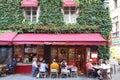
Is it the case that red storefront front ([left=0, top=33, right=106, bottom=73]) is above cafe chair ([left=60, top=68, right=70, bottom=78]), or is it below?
above

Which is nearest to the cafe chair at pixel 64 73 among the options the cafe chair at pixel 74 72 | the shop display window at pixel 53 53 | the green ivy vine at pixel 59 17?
the cafe chair at pixel 74 72

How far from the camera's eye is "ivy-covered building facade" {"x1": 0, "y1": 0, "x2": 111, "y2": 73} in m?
27.6

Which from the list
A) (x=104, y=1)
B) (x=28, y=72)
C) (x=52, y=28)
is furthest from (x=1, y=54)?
(x=104, y=1)

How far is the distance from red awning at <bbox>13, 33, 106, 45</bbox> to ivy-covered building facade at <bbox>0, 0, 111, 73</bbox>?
0.42 meters

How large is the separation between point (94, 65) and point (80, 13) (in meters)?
4.94

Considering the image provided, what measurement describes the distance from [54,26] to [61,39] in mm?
2487

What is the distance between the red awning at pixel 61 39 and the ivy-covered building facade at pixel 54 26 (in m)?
0.42

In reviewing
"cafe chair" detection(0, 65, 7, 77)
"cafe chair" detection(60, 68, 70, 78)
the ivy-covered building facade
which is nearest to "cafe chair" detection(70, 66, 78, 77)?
"cafe chair" detection(60, 68, 70, 78)

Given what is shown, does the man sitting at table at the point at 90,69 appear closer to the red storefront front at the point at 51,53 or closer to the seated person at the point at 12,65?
the red storefront front at the point at 51,53

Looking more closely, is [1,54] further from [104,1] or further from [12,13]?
[104,1]

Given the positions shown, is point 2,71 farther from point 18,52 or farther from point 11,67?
point 18,52

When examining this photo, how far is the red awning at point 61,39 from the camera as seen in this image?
25.4 m

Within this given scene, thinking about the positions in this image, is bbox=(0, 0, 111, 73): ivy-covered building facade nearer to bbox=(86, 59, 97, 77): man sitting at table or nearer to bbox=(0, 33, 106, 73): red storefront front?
bbox=(0, 33, 106, 73): red storefront front

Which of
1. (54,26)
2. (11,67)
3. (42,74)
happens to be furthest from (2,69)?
(54,26)
